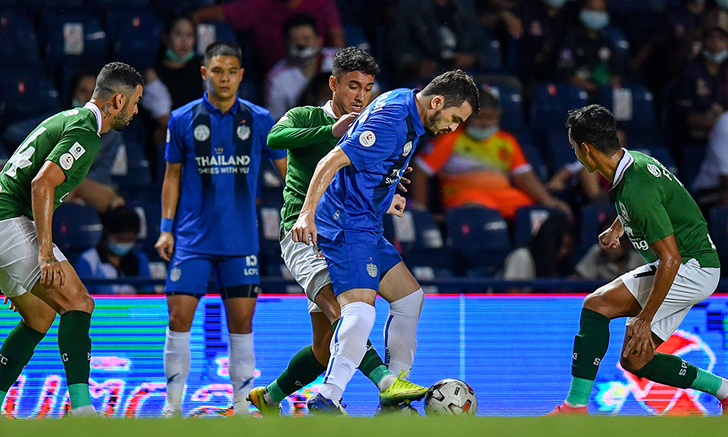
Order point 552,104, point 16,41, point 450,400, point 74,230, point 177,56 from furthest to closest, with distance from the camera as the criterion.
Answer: point 552,104
point 16,41
point 177,56
point 74,230
point 450,400

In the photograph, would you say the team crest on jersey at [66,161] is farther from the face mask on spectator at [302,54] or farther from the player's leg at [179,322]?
the face mask on spectator at [302,54]

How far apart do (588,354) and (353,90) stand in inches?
69.6

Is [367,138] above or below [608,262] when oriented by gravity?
above

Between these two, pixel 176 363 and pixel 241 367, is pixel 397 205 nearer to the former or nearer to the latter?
pixel 241 367

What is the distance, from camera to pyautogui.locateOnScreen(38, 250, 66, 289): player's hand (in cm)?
451

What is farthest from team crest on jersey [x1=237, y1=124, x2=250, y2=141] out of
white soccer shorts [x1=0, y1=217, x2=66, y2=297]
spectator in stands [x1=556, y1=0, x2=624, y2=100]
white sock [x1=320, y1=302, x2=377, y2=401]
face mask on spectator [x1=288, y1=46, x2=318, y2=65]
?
spectator in stands [x1=556, y1=0, x2=624, y2=100]

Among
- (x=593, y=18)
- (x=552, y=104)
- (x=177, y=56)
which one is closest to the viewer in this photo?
(x=177, y=56)

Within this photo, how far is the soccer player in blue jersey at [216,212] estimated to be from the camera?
546 cm

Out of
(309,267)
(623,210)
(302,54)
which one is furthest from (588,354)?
(302,54)

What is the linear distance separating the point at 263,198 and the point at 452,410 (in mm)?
4225

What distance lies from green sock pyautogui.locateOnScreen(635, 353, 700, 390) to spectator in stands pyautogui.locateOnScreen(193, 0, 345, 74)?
4981 mm

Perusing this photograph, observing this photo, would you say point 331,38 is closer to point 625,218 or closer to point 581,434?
point 625,218

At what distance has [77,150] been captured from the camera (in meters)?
4.67

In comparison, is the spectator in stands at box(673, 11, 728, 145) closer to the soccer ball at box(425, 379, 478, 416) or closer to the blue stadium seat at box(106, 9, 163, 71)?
the blue stadium seat at box(106, 9, 163, 71)
